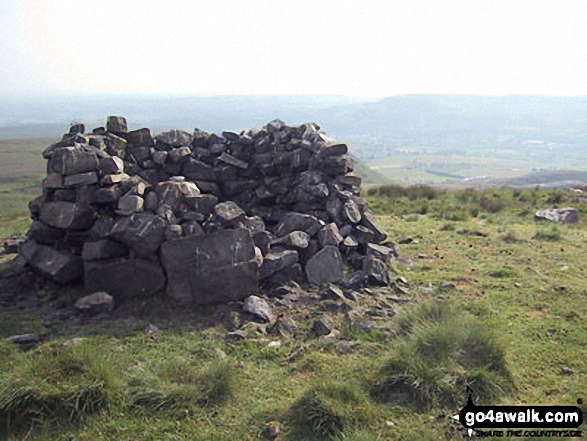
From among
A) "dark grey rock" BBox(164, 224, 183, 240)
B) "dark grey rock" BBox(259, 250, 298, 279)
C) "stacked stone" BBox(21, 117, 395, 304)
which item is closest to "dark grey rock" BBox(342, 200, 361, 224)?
"stacked stone" BBox(21, 117, 395, 304)

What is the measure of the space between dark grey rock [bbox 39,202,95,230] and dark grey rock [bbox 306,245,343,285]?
453cm

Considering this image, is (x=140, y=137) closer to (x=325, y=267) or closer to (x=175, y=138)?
(x=175, y=138)

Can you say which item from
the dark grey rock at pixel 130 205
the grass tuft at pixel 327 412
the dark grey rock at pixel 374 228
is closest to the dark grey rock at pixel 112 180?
the dark grey rock at pixel 130 205

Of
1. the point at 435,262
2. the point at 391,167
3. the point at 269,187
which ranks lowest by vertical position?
the point at 391,167

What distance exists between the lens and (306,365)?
Answer: 6.80 meters

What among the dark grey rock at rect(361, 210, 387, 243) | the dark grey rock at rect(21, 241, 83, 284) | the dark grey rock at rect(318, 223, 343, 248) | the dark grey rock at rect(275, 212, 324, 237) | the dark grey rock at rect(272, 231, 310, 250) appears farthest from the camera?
the dark grey rock at rect(361, 210, 387, 243)

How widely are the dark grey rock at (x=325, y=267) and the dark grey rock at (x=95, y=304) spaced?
12.4 feet

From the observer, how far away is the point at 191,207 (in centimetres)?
975

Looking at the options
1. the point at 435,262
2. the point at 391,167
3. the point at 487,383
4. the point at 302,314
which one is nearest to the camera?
the point at 487,383

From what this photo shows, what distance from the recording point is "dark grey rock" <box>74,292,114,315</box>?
842cm

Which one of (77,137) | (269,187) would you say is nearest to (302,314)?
(269,187)

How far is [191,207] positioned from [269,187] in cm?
316

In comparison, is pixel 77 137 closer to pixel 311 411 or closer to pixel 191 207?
pixel 191 207

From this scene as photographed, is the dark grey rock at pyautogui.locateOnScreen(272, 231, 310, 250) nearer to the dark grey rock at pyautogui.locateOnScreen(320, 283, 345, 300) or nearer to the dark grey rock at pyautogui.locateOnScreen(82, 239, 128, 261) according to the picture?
the dark grey rock at pyautogui.locateOnScreen(320, 283, 345, 300)
